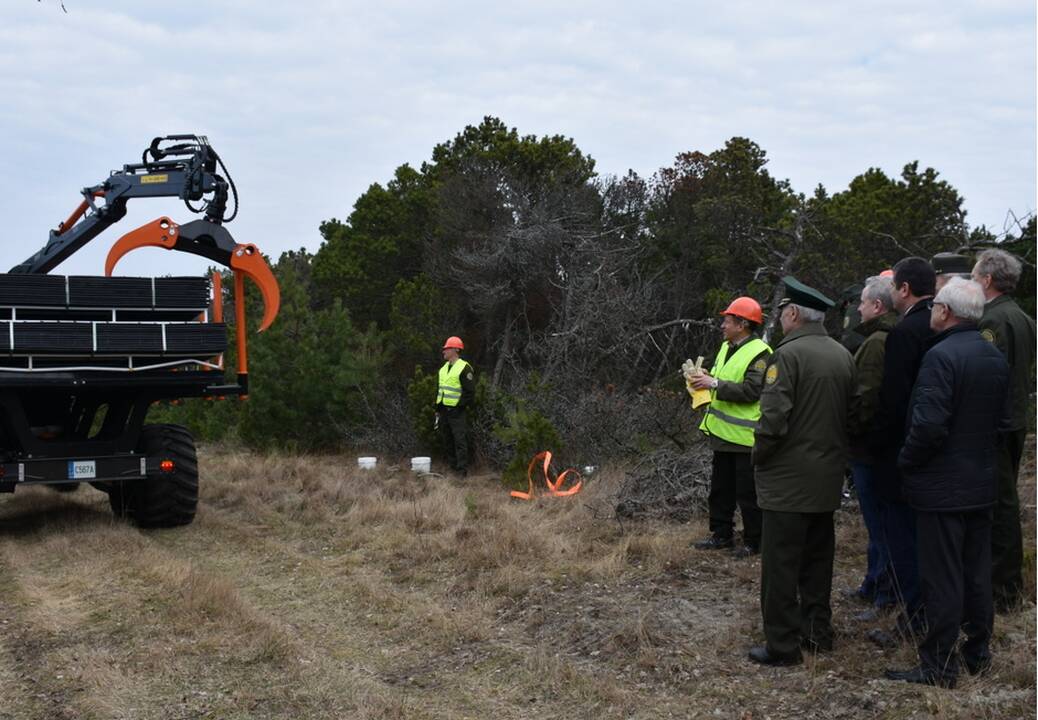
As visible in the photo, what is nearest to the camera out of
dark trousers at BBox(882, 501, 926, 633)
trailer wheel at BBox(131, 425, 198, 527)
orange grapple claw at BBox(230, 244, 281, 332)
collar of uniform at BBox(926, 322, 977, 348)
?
collar of uniform at BBox(926, 322, 977, 348)

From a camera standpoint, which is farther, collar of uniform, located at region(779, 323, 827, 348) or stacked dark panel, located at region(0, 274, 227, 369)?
stacked dark panel, located at region(0, 274, 227, 369)

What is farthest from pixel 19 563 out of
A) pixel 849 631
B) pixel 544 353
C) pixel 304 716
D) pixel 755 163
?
pixel 755 163

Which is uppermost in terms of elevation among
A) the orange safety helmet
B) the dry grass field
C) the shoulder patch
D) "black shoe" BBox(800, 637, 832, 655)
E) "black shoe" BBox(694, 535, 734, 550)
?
the orange safety helmet

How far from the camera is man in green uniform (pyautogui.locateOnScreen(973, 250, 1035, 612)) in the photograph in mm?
5168

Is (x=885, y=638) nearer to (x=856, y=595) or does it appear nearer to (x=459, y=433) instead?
(x=856, y=595)

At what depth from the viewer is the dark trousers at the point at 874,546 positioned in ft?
18.0

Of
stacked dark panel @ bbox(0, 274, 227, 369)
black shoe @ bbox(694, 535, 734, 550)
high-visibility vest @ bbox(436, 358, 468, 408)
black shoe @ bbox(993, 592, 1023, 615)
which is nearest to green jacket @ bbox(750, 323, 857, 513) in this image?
black shoe @ bbox(993, 592, 1023, 615)

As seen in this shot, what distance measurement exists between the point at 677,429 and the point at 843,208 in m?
11.1

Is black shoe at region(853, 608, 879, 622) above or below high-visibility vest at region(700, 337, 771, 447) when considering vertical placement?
below

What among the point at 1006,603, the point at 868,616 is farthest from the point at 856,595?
the point at 1006,603

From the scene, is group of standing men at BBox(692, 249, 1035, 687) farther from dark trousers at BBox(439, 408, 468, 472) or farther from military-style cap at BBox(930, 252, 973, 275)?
dark trousers at BBox(439, 408, 468, 472)

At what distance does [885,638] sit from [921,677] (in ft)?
2.06

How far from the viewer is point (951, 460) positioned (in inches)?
170

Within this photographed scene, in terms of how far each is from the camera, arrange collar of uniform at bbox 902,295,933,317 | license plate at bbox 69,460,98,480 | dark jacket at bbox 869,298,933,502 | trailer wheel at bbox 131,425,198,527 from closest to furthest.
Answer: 1. dark jacket at bbox 869,298,933,502
2. collar of uniform at bbox 902,295,933,317
3. license plate at bbox 69,460,98,480
4. trailer wheel at bbox 131,425,198,527
